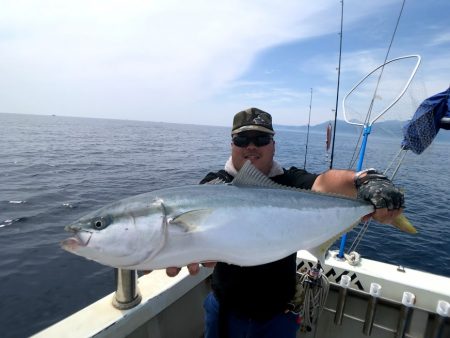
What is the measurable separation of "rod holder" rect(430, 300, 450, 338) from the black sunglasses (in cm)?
322

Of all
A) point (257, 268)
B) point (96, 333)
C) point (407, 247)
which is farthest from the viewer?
point (407, 247)

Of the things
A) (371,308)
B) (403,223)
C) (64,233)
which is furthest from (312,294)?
(64,233)

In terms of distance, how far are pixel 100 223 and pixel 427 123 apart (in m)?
4.55

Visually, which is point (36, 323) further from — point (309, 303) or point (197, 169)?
point (197, 169)

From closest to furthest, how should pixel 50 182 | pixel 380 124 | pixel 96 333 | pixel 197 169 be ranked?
1. pixel 96 333
2. pixel 380 124
3. pixel 50 182
4. pixel 197 169

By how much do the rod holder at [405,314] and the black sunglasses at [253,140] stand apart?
3.00 meters

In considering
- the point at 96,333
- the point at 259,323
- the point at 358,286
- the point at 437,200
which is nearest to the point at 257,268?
the point at 259,323

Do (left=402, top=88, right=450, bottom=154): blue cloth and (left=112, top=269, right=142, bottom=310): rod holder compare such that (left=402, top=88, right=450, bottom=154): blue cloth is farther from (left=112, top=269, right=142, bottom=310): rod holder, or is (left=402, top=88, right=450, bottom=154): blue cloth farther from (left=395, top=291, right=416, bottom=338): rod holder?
(left=112, top=269, right=142, bottom=310): rod holder

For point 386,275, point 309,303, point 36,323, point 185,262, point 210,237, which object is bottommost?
point 36,323

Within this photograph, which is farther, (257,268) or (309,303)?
(309,303)

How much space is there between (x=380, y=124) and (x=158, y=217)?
183 inches

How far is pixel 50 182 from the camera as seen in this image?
1902 cm

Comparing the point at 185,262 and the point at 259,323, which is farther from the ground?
the point at 185,262

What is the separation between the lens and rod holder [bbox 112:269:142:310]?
134 inches
